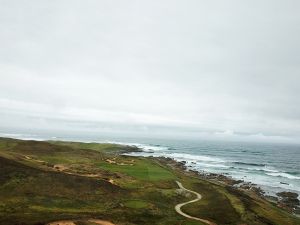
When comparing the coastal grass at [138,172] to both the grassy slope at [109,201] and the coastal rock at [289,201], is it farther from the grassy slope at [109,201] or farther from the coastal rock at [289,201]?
the coastal rock at [289,201]

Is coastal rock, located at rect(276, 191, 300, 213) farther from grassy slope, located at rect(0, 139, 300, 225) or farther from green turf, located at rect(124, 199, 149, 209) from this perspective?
green turf, located at rect(124, 199, 149, 209)

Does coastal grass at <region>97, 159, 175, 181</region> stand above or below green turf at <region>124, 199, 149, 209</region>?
above

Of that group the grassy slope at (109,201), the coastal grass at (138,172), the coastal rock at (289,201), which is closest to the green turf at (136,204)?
the grassy slope at (109,201)

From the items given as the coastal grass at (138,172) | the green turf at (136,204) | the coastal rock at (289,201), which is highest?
the coastal grass at (138,172)

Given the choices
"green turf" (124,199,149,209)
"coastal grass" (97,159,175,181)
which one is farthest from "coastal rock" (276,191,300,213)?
"green turf" (124,199,149,209)

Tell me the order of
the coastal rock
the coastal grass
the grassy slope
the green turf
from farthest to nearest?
the coastal grass → the coastal rock → the green turf → the grassy slope

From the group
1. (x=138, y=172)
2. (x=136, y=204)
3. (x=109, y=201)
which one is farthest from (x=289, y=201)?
(x=109, y=201)

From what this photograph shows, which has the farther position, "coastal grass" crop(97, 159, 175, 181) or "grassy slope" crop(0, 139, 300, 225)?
"coastal grass" crop(97, 159, 175, 181)

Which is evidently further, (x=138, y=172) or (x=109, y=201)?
(x=138, y=172)

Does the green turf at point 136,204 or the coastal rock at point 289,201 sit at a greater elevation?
the green turf at point 136,204

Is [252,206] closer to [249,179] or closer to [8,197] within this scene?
[8,197]

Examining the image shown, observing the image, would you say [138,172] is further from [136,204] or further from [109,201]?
[136,204]
